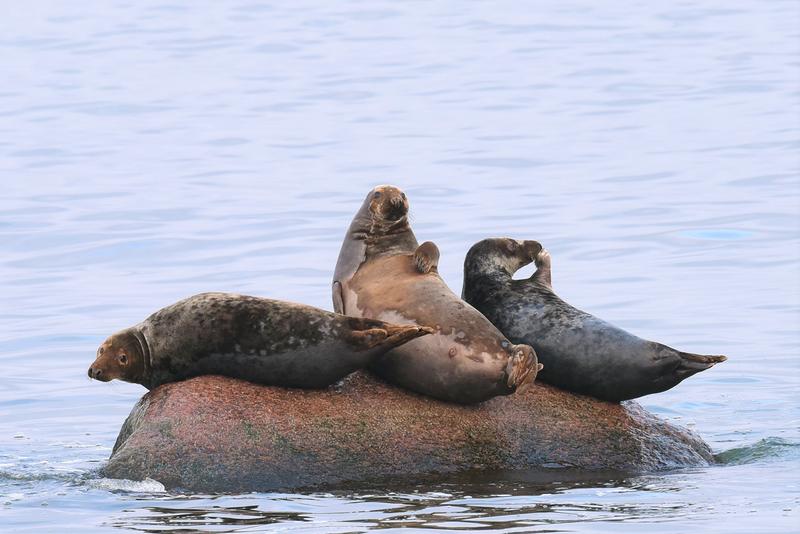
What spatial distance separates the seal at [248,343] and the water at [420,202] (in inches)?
27.4

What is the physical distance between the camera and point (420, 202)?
2134 centimetres

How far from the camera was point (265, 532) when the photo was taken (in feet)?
26.9

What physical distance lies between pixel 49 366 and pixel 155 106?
19.7m

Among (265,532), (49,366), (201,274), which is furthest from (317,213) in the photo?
(265,532)

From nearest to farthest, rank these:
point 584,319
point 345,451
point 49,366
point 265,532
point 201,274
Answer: point 265,532 → point 345,451 → point 584,319 → point 49,366 → point 201,274

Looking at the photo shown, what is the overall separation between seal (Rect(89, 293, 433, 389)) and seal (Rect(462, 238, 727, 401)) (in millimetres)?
874

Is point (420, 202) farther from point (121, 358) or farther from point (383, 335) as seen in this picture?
point (383, 335)

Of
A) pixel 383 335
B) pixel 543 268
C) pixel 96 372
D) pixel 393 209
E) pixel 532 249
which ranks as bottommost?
pixel 96 372

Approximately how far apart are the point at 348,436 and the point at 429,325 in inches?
27.8

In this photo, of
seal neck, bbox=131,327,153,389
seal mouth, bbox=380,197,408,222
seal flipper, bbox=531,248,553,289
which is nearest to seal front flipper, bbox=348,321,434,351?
seal neck, bbox=131,327,153,389

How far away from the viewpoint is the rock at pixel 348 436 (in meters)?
9.27

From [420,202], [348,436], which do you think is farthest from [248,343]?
[420,202]

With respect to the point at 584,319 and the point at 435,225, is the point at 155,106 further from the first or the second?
the point at 584,319

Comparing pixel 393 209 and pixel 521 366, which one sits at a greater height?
pixel 393 209
